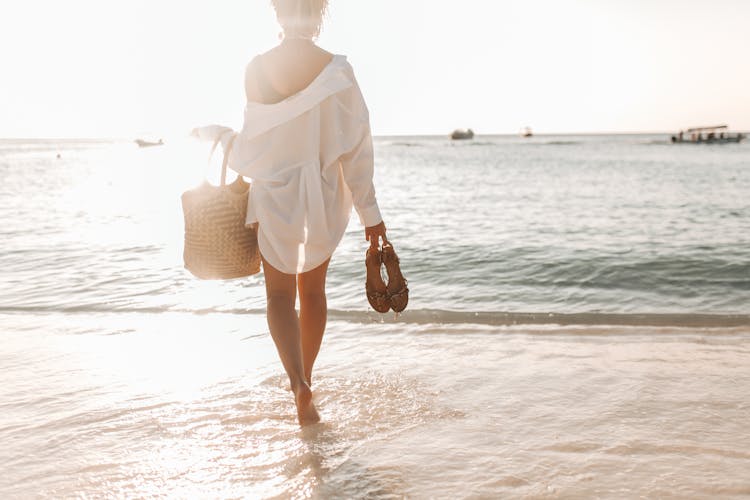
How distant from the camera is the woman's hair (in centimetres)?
301

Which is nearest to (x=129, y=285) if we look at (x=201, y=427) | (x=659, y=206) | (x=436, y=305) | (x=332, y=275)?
(x=332, y=275)

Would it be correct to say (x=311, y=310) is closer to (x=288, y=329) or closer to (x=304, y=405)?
(x=288, y=329)

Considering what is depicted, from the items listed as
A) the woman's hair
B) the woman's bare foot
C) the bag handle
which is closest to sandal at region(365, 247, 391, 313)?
the woman's bare foot

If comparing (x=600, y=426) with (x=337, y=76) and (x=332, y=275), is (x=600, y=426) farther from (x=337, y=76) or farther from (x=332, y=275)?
(x=332, y=275)

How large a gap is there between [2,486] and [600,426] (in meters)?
2.55

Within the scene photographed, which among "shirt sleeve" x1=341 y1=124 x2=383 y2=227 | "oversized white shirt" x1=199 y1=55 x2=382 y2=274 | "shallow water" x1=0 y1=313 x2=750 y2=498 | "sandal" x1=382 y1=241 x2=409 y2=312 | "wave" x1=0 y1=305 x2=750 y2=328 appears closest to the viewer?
"shallow water" x1=0 y1=313 x2=750 y2=498

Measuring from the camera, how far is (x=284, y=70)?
9.81 ft

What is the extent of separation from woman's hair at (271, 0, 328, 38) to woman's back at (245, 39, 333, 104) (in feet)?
0.16

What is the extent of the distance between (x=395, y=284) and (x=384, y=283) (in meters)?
0.07

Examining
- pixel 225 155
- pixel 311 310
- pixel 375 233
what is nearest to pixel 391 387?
pixel 311 310

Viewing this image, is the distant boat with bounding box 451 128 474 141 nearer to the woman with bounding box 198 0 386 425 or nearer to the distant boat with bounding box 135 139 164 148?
the distant boat with bounding box 135 139 164 148

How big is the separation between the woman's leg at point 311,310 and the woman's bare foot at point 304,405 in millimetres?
227

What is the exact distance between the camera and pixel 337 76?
296cm

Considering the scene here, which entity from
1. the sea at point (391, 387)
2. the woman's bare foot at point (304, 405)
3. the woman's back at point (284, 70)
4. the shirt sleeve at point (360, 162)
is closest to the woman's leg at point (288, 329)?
the woman's bare foot at point (304, 405)
